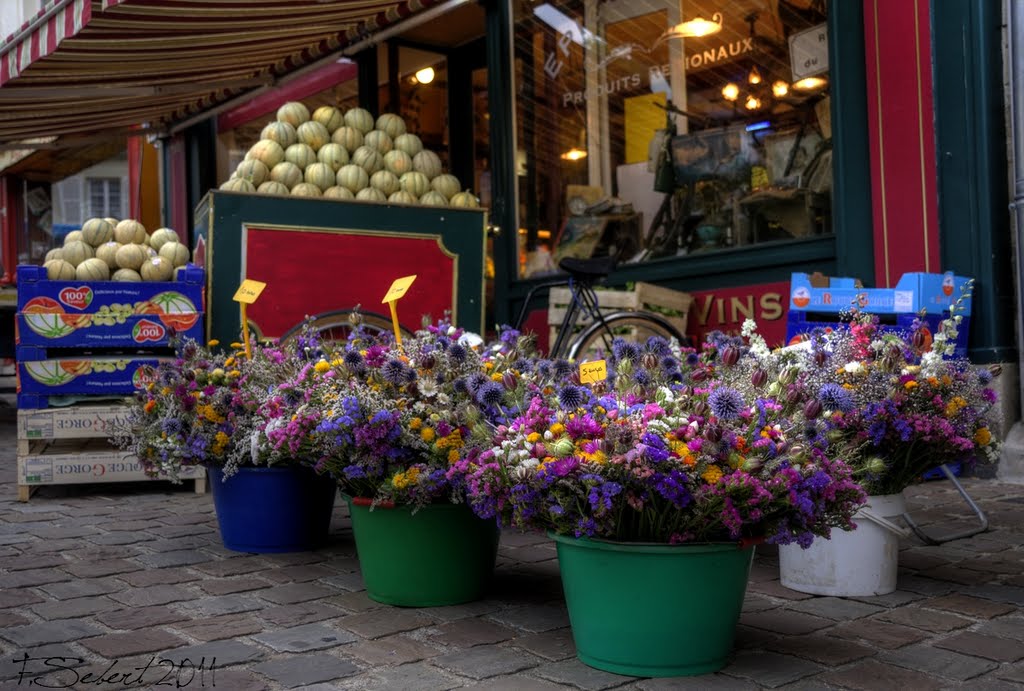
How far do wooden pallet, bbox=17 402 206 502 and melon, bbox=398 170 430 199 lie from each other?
2.52m

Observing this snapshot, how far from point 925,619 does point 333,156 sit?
5184mm

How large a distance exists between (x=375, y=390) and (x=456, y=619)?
2.48 feet

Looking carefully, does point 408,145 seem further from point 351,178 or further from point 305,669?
point 305,669

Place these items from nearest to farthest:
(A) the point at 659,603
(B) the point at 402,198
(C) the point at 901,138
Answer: (A) the point at 659,603
(C) the point at 901,138
(B) the point at 402,198

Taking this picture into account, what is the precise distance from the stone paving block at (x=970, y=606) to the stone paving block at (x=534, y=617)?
45.1 inches

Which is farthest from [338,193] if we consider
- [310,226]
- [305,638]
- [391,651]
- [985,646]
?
[985,646]

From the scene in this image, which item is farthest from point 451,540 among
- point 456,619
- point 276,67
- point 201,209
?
point 276,67

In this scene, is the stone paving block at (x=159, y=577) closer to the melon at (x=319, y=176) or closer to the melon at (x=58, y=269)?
the melon at (x=58, y=269)

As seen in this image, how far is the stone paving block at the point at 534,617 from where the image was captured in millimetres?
3072

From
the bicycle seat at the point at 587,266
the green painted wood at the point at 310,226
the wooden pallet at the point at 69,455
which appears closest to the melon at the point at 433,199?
the green painted wood at the point at 310,226

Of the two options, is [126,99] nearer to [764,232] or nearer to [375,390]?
[764,232]

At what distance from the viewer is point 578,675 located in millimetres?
2604

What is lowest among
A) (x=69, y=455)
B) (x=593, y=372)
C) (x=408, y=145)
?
(x=69, y=455)

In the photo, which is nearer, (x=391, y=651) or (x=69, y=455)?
(x=391, y=651)
